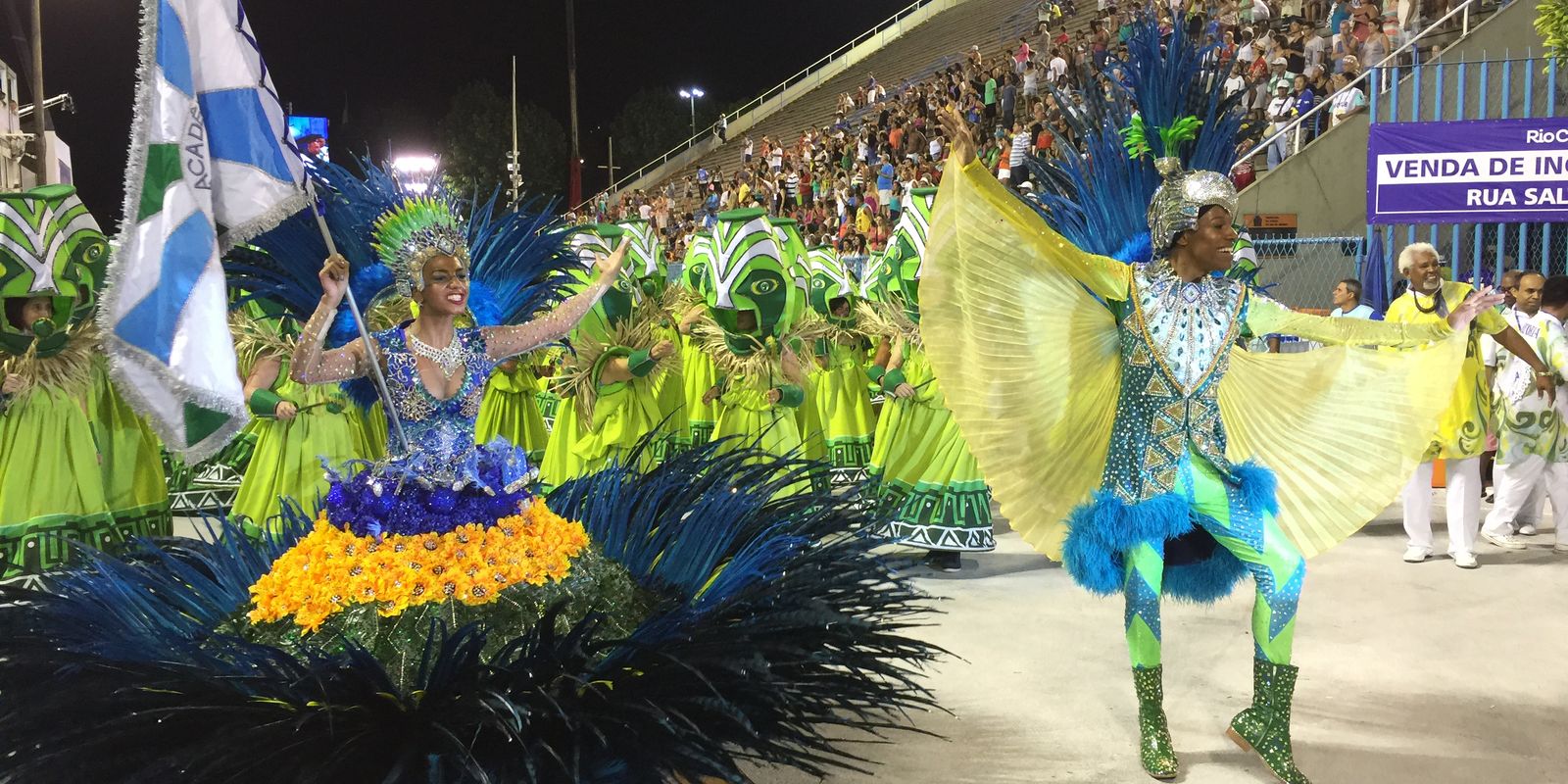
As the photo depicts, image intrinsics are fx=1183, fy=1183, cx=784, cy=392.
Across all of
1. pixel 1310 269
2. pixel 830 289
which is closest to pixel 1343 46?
pixel 1310 269

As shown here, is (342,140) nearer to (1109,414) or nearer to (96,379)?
(96,379)

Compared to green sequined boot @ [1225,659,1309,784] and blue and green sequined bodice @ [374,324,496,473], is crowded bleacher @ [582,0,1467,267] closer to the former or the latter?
green sequined boot @ [1225,659,1309,784]

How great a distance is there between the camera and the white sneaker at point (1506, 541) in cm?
695

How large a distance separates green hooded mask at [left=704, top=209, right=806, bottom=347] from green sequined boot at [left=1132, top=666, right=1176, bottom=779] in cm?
350

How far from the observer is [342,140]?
32062 millimetres

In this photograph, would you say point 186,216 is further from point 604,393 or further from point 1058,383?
point 604,393

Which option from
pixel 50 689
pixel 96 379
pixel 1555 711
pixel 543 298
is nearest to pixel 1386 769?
pixel 1555 711

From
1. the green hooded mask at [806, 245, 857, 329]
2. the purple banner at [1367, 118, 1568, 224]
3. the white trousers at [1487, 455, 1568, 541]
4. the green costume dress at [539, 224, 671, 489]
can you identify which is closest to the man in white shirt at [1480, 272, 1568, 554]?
the white trousers at [1487, 455, 1568, 541]

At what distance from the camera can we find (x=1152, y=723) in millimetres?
3746

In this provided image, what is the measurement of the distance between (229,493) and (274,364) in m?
3.41

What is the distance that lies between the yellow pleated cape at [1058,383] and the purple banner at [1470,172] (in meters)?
5.44

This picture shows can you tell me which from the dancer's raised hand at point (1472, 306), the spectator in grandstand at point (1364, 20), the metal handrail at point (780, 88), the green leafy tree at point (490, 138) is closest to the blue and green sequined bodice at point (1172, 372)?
the dancer's raised hand at point (1472, 306)

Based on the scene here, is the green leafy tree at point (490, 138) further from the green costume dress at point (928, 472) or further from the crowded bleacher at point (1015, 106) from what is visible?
the green costume dress at point (928, 472)

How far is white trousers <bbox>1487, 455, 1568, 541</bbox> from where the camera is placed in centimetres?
689
